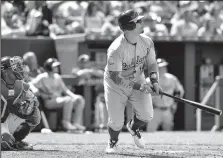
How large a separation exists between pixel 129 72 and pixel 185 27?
7.13 m

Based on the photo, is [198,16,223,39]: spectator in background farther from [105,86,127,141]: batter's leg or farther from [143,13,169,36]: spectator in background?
[105,86,127,141]: batter's leg

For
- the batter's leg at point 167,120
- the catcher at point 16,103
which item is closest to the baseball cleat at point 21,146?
the catcher at point 16,103

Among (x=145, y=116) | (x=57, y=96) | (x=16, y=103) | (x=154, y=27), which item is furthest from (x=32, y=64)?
(x=145, y=116)

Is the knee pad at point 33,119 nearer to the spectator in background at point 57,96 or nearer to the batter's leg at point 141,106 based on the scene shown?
the batter's leg at point 141,106

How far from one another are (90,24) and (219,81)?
3.07 metres

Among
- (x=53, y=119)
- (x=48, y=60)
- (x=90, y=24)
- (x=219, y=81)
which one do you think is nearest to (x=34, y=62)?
(x=48, y=60)

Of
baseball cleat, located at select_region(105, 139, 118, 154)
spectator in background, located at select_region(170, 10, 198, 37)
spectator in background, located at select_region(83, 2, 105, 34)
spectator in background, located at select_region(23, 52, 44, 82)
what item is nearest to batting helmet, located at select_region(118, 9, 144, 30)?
baseball cleat, located at select_region(105, 139, 118, 154)

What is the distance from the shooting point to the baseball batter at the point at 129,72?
6117 mm

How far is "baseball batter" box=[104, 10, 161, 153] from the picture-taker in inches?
241

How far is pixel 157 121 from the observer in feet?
39.7

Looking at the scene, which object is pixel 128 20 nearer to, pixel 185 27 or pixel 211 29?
pixel 185 27

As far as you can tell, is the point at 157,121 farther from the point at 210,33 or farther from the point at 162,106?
the point at 210,33

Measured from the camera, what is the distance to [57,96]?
11516 millimetres

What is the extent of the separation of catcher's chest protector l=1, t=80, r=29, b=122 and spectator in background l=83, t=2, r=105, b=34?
6.17m
